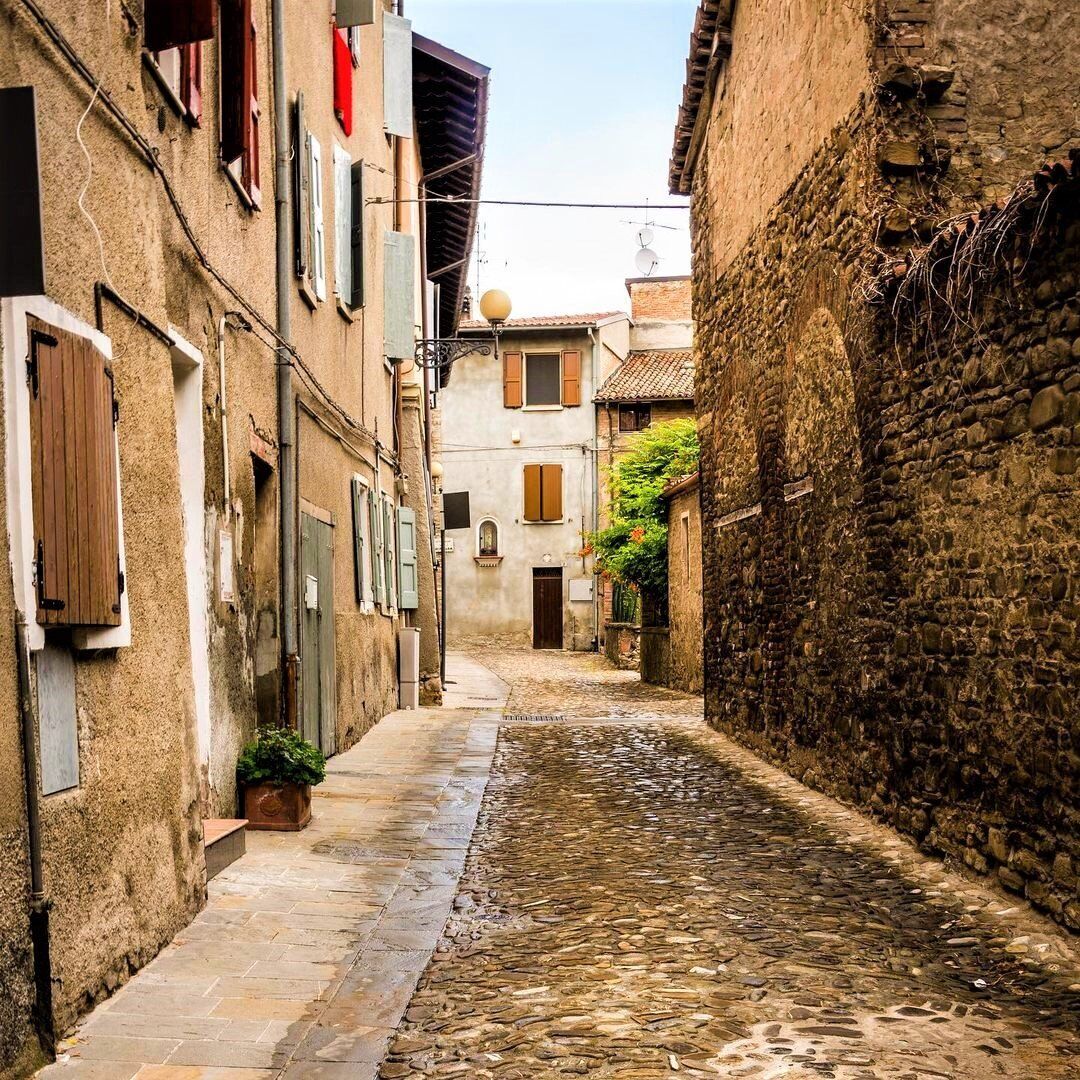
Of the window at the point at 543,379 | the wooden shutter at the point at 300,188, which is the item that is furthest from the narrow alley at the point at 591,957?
the window at the point at 543,379

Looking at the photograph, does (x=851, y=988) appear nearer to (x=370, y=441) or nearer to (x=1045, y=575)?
(x=1045, y=575)

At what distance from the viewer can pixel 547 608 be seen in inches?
1502

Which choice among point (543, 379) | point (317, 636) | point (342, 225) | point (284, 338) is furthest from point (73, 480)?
point (543, 379)

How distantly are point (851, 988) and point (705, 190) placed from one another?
11498mm

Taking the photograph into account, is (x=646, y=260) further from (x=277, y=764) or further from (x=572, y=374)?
(x=277, y=764)

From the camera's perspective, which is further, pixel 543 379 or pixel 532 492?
pixel 532 492

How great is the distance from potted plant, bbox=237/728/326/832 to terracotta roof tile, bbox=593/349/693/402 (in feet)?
92.5

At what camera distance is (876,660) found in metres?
8.89

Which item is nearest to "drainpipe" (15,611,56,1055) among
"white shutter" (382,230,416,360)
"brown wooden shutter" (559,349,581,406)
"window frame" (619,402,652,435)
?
"white shutter" (382,230,416,360)

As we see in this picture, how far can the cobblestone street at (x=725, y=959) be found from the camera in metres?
4.13

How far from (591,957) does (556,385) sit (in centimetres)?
3307

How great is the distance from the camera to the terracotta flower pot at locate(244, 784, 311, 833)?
7965mm

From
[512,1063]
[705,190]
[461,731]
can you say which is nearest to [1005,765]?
[512,1063]

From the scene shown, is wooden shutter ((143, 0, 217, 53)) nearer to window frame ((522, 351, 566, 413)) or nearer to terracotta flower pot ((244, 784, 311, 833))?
terracotta flower pot ((244, 784, 311, 833))
